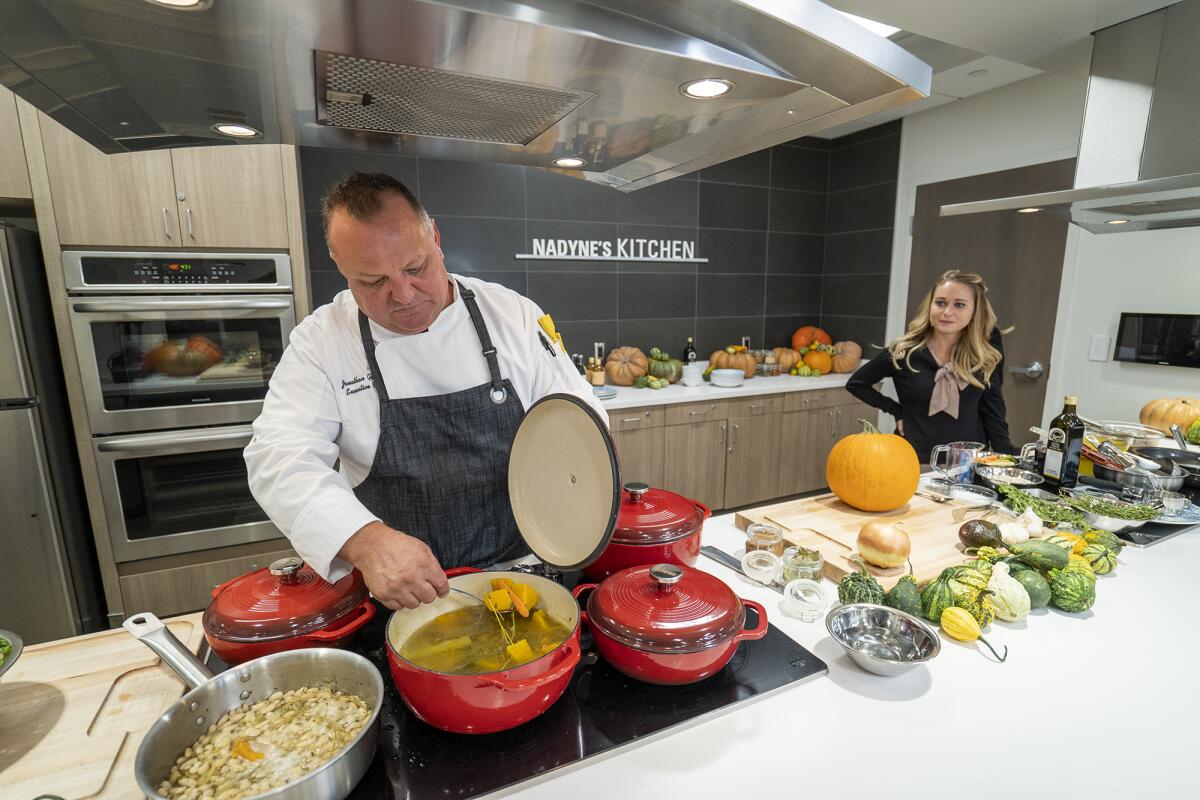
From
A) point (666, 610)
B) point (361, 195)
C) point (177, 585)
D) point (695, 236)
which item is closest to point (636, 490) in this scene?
point (666, 610)

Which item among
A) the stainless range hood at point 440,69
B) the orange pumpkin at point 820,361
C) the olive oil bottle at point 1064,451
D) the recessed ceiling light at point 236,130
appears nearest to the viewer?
the stainless range hood at point 440,69

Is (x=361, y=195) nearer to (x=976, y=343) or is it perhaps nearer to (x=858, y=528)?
(x=858, y=528)

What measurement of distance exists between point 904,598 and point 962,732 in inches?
11.5

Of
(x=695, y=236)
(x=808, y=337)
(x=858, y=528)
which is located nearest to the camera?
(x=858, y=528)

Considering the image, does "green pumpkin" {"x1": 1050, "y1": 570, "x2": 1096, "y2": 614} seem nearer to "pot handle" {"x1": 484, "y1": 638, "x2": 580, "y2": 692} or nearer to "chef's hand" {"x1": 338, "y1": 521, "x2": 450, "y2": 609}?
"pot handle" {"x1": 484, "y1": 638, "x2": 580, "y2": 692}

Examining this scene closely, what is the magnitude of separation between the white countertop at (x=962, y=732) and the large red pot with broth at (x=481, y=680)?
4.0 inches

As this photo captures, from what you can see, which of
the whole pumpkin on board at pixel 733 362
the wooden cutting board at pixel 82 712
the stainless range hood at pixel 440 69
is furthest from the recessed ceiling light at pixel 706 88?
the whole pumpkin on board at pixel 733 362

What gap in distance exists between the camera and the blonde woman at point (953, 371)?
7.92 feet

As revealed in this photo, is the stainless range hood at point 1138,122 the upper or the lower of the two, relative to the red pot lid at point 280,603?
upper

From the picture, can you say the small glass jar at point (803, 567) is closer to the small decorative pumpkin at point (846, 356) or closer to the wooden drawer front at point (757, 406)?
→ the wooden drawer front at point (757, 406)

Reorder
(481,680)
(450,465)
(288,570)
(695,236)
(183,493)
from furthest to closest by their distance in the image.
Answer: (695,236) → (183,493) → (450,465) → (288,570) → (481,680)

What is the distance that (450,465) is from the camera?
1.33 m

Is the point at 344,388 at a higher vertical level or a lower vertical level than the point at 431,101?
lower

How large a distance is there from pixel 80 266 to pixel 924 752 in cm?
291
